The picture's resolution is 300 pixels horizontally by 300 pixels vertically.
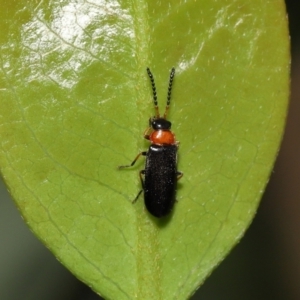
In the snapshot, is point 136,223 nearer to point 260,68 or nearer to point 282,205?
point 260,68

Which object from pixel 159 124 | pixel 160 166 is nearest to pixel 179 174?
pixel 159 124

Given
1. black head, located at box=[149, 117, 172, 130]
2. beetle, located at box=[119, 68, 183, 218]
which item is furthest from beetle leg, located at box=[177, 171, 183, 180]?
black head, located at box=[149, 117, 172, 130]

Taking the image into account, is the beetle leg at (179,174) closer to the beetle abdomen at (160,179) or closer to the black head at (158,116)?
the beetle abdomen at (160,179)

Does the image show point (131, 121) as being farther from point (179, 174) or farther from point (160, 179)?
point (160, 179)

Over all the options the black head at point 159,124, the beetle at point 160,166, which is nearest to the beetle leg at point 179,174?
the beetle at point 160,166

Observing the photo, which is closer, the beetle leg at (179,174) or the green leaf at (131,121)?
the green leaf at (131,121)

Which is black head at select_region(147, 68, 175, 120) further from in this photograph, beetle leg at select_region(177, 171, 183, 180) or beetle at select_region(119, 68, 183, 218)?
beetle leg at select_region(177, 171, 183, 180)
